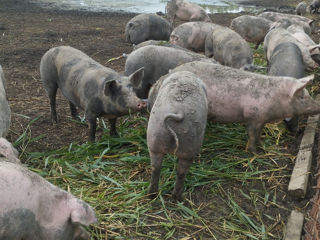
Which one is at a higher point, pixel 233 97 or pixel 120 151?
pixel 233 97

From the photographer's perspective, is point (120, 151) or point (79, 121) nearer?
point (120, 151)

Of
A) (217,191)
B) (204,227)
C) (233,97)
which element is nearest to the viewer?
(204,227)

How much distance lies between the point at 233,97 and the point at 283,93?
22.0 inches

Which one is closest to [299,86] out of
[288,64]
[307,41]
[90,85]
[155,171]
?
[288,64]

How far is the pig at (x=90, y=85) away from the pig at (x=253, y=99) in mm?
821

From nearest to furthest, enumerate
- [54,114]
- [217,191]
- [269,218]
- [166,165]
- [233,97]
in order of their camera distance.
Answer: [269,218] → [217,191] → [166,165] → [233,97] → [54,114]

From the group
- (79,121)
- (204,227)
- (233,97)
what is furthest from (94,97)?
(204,227)

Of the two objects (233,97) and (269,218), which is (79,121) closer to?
(233,97)

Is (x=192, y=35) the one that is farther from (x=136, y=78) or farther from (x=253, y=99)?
(x=253, y=99)

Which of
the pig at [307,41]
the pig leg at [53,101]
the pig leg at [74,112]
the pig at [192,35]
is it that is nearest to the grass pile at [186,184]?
the pig leg at [53,101]

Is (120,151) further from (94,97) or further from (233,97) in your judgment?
(233,97)

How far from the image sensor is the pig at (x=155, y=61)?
5645mm

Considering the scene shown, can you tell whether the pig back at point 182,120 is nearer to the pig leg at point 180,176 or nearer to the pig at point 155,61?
the pig leg at point 180,176

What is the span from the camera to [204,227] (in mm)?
3469
